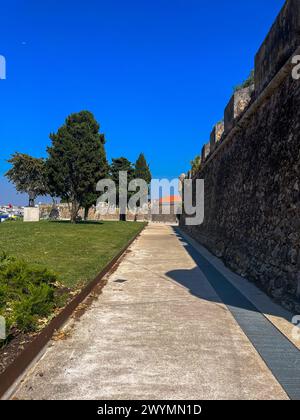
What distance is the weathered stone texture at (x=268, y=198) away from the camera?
21.4 feet

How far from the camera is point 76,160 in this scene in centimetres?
3148

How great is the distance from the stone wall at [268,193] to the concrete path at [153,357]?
1245mm

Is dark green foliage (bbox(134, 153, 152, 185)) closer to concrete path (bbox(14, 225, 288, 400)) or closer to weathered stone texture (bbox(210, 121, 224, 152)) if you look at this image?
weathered stone texture (bbox(210, 121, 224, 152))

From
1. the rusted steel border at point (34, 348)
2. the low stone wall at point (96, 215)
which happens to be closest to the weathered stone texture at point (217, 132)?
the rusted steel border at point (34, 348)

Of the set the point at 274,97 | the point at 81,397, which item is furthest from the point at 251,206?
the point at 81,397

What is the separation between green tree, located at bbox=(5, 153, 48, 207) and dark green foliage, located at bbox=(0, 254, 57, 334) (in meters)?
52.1

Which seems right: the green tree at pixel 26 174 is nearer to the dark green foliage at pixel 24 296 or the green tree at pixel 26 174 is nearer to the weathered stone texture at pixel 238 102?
the weathered stone texture at pixel 238 102

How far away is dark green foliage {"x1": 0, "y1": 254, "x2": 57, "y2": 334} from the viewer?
4.78 metres

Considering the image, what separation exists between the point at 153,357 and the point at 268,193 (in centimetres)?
504

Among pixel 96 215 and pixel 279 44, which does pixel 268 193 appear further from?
pixel 96 215

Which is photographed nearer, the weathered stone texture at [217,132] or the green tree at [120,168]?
the weathered stone texture at [217,132]

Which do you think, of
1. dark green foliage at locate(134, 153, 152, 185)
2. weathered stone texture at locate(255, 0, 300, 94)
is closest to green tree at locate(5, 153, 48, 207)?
dark green foliage at locate(134, 153, 152, 185)

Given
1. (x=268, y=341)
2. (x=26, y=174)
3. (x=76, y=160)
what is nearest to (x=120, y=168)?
(x=26, y=174)

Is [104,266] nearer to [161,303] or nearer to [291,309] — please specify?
[161,303]
